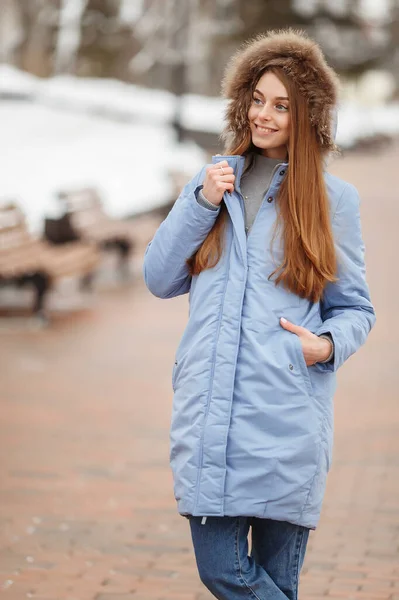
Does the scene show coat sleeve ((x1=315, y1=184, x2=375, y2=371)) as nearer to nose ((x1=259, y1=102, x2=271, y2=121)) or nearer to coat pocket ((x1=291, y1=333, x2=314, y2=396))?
coat pocket ((x1=291, y1=333, x2=314, y2=396))

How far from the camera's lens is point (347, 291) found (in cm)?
327

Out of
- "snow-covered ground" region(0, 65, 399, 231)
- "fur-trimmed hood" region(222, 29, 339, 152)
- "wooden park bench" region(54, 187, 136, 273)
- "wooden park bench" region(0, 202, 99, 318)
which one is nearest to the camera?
"fur-trimmed hood" region(222, 29, 339, 152)

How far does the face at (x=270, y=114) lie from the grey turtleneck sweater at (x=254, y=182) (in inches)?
2.7

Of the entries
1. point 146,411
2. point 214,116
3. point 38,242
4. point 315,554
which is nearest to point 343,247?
point 315,554

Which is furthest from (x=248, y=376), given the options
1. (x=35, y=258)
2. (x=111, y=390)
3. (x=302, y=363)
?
(x=35, y=258)

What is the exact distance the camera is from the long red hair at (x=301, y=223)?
3119 millimetres

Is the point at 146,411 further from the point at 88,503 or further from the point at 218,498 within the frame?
the point at 218,498

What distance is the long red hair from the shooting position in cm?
312

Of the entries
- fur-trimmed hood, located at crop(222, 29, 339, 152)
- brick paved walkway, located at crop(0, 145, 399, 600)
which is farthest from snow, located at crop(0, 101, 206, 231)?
fur-trimmed hood, located at crop(222, 29, 339, 152)

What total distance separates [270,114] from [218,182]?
23cm

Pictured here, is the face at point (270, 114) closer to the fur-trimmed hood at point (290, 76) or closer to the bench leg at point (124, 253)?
the fur-trimmed hood at point (290, 76)

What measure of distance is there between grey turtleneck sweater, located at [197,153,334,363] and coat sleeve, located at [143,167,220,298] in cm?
4

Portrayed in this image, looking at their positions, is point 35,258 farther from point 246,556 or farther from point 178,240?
point 246,556

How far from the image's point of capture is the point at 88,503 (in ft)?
18.7
